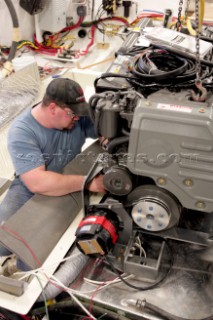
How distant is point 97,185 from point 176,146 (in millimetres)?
360

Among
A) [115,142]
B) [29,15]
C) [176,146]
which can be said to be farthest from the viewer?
[29,15]

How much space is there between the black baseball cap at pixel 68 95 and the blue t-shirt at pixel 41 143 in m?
0.20

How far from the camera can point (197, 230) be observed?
47.0 inches

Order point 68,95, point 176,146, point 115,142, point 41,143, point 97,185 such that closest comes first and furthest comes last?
1. point 176,146
2. point 115,142
3. point 97,185
4. point 68,95
5. point 41,143

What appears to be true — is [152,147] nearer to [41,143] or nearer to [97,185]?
[97,185]

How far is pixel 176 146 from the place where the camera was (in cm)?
87

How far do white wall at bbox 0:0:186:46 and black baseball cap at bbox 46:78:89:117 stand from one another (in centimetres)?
160

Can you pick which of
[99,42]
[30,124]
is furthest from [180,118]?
[99,42]

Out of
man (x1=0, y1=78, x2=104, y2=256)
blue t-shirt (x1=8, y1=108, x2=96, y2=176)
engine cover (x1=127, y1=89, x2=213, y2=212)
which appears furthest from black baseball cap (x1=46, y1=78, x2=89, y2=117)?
engine cover (x1=127, y1=89, x2=213, y2=212)

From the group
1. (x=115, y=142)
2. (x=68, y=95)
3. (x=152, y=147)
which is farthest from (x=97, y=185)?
(x=68, y=95)

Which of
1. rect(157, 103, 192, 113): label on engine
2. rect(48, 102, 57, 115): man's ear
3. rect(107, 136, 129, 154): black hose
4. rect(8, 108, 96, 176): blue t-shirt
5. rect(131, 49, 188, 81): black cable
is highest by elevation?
rect(131, 49, 188, 81): black cable

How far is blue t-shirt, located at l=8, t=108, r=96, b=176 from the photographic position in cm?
140

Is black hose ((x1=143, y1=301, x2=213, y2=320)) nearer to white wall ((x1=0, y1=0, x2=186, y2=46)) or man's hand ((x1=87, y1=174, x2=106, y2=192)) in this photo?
man's hand ((x1=87, y1=174, x2=106, y2=192))

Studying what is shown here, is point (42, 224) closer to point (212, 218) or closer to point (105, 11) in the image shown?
point (212, 218)
